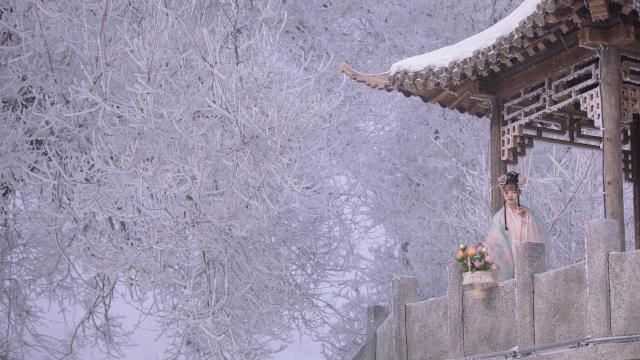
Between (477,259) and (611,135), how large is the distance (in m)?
1.75

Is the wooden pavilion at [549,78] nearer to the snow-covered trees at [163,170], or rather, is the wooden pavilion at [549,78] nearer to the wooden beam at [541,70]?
the wooden beam at [541,70]

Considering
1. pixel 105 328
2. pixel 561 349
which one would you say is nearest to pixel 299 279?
pixel 105 328

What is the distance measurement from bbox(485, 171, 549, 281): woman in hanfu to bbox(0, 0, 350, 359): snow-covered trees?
4.43 m

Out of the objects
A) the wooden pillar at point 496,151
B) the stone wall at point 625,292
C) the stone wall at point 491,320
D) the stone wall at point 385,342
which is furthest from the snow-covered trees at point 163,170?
the stone wall at point 625,292

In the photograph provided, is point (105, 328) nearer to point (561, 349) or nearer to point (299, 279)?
point (299, 279)

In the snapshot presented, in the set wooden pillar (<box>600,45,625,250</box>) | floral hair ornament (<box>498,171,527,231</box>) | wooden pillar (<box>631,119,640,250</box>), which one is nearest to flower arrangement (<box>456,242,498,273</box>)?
floral hair ornament (<box>498,171,527,231</box>)

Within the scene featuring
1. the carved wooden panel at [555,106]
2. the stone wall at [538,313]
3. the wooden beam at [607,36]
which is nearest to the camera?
the stone wall at [538,313]

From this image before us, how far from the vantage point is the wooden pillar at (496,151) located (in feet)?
35.4

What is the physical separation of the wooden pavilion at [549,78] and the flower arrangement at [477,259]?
123 centimetres

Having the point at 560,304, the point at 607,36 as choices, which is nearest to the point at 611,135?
the point at 607,36

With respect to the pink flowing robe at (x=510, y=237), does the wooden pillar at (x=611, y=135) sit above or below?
above

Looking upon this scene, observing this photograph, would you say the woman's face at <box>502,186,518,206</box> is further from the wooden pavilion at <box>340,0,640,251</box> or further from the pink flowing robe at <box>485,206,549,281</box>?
the wooden pavilion at <box>340,0,640,251</box>

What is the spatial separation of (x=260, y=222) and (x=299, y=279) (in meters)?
5.83

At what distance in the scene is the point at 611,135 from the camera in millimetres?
8719
